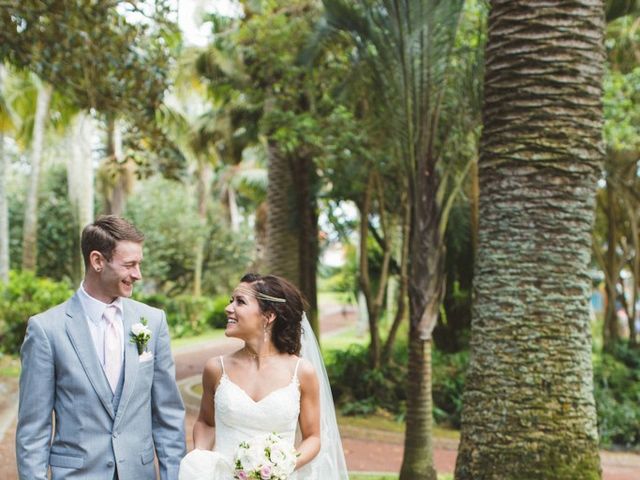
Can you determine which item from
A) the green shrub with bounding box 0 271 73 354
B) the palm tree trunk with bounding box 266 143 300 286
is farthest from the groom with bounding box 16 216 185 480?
the green shrub with bounding box 0 271 73 354

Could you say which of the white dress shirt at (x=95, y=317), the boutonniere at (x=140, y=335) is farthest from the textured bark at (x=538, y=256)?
the white dress shirt at (x=95, y=317)

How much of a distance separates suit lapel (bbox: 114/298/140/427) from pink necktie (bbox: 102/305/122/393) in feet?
0.15

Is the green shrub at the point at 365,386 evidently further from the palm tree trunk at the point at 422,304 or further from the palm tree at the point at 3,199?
the palm tree at the point at 3,199

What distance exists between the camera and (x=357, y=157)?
1267 centimetres

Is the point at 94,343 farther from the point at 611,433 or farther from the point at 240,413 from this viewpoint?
the point at 611,433

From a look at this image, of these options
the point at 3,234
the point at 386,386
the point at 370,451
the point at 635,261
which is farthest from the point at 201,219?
the point at 370,451

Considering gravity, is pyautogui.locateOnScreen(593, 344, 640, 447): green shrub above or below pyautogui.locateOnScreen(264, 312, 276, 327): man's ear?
below

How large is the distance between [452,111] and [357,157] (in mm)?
3953

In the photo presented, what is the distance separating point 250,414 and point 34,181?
794 inches

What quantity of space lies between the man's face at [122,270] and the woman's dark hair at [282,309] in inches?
26.3

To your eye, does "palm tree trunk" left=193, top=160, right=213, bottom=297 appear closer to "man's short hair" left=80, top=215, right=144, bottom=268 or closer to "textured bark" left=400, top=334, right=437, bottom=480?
"textured bark" left=400, top=334, right=437, bottom=480

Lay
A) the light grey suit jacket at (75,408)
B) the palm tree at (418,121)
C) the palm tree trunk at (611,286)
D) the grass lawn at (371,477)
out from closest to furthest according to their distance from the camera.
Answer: the light grey suit jacket at (75,408), the palm tree at (418,121), the grass lawn at (371,477), the palm tree trunk at (611,286)

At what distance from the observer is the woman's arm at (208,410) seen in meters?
3.77

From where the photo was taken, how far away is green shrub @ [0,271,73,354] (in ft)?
56.7
